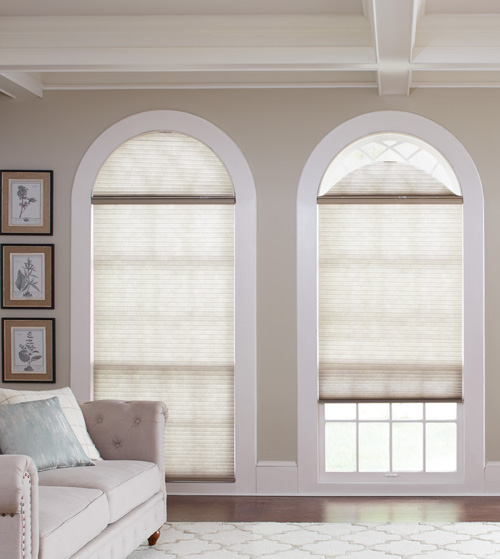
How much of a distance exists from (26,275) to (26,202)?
511 mm

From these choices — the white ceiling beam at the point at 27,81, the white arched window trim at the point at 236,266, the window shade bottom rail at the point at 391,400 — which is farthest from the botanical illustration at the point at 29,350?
the window shade bottom rail at the point at 391,400

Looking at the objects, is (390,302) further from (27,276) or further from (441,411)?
(27,276)

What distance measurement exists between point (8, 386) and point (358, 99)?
3158 mm

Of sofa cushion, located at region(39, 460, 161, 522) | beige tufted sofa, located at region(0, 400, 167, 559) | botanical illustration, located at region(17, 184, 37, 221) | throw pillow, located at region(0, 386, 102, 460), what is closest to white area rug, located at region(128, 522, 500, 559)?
beige tufted sofa, located at region(0, 400, 167, 559)

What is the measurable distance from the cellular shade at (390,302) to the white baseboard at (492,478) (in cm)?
50

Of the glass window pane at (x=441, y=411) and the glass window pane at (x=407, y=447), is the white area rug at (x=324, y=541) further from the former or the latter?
the glass window pane at (x=441, y=411)

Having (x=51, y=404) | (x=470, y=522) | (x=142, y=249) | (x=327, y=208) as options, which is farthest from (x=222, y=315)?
(x=470, y=522)

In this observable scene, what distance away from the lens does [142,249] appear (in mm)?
5184

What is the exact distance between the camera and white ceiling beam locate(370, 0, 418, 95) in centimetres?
360

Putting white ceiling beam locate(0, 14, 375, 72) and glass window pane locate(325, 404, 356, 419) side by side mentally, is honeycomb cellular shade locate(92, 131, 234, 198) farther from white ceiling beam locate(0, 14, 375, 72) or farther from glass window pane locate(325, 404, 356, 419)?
glass window pane locate(325, 404, 356, 419)

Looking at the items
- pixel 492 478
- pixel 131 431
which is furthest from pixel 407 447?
pixel 131 431

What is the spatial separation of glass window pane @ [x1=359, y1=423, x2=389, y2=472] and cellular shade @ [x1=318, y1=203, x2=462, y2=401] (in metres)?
0.26

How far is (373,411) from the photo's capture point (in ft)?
17.1

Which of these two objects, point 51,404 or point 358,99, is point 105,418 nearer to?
point 51,404
